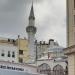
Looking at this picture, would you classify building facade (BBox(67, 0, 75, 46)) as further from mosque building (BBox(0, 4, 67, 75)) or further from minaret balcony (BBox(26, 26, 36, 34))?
minaret balcony (BBox(26, 26, 36, 34))

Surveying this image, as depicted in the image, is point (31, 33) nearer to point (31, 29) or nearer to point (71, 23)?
point (31, 29)

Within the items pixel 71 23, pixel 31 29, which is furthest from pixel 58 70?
pixel 31 29

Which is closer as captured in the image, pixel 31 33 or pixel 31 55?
pixel 31 55

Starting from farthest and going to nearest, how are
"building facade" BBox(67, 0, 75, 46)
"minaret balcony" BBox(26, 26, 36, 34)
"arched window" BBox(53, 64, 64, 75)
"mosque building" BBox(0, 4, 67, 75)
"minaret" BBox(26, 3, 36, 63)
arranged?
"minaret balcony" BBox(26, 26, 36, 34) < "minaret" BBox(26, 3, 36, 63) < "mosque building" BBox(0, 4, 67, 75) < "arched window" BBox(53, 64, 64, 75) < "building facade" BBox(67, 0, 75, 46)

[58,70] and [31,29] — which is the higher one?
[31,29]

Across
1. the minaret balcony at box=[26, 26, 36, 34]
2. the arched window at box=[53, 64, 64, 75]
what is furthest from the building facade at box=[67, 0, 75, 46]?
the minaret balcony at box=[26, 26, 36, 34]

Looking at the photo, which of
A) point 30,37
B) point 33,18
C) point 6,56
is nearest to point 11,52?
point 6,56

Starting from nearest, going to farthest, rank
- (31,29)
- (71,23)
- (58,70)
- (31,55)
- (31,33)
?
(71,23) → (58,70) → (31,55) → (31,29) → (31,33)

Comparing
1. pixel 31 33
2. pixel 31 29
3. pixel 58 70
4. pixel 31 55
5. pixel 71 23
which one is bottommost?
pixel 58 70

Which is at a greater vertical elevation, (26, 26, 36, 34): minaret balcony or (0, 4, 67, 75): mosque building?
(26, 26, 36, 34): minaret balcony

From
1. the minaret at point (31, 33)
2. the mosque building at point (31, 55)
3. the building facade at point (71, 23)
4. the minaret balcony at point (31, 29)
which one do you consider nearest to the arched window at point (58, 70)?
the mosque building at point (31, 55)

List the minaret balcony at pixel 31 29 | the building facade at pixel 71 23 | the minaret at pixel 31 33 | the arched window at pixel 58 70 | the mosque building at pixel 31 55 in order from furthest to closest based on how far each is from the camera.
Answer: the minaret balcony at pixel 31 29 → the minaret at pixel 31 33 → the mosque building at pixel 31 55 → the arched window at pixel 58 70 → the building facade at pixel 71 23

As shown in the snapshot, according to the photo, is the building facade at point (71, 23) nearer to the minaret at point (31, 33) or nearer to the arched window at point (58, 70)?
the arched window at point (58, 70)

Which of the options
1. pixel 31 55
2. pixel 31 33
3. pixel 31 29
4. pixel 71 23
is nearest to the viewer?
pixel 71 23
